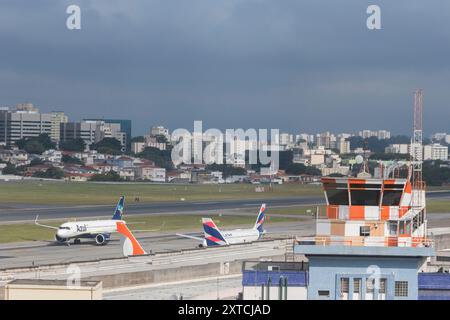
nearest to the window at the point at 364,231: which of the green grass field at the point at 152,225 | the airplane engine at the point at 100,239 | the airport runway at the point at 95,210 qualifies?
the airplane engine at the point at 100,239

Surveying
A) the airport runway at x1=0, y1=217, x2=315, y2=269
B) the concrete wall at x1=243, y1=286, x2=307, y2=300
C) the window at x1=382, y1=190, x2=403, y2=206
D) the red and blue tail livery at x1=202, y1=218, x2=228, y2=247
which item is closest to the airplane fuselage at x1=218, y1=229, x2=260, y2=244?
the red and blue tail livery at x1=202, y1=218, x2=228, y2=247

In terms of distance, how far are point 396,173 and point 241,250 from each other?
145ft

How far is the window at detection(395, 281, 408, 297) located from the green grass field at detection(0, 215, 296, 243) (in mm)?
85682

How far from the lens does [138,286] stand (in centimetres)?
5594

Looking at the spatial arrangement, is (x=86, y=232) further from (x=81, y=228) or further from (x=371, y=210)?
(x=371, y=210)

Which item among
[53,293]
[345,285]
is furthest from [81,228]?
[345,285]

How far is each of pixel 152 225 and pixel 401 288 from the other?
10685 centimetres

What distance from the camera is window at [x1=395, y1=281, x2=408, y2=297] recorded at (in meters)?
33.5

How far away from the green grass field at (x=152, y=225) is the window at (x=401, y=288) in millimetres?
85682

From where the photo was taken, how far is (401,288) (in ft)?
110

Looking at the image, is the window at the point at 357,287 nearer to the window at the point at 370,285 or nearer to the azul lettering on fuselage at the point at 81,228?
the window at the point at 370,285

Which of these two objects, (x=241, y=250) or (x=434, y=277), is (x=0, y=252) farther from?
(x=434, y=277)

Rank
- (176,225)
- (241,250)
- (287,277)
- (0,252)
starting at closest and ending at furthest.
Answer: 1. (287,277)
2. (241,250)
3. (0,252)
4. (176,225)
